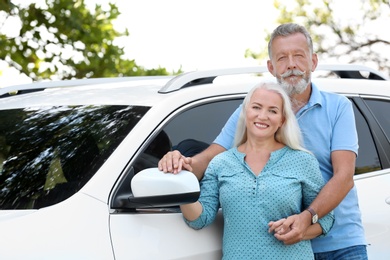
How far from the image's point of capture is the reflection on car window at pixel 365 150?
518 centimetres

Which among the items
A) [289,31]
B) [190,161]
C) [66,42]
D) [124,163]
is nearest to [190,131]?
[190,161]

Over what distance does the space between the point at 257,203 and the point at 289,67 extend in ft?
2.50

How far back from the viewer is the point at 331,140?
4.68 metres

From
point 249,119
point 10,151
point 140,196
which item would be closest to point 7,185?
point 10,151

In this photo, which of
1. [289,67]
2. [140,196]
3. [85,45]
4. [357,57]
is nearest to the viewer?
[140,196]

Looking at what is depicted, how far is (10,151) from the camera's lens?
4887 mm

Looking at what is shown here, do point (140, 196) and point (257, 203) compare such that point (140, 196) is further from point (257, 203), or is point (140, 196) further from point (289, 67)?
point (289, 67)

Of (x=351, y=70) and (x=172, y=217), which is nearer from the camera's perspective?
(x=172, y=217)

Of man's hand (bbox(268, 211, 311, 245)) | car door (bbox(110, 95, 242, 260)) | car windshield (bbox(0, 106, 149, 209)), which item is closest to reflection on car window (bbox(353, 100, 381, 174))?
car door (bbox(110, 95, 242, 260))

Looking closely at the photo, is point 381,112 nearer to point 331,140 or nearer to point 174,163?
point 331,140

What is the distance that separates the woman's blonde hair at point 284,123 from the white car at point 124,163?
0.24 metres

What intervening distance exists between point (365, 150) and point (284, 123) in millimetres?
835

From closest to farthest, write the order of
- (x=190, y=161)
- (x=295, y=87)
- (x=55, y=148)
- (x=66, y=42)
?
(x=190, y=161) → (x=55, y=148) → (x=295, y=87) → (x=66, y=42)

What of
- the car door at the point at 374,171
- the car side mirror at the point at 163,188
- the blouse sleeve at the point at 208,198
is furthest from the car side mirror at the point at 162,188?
the car door at the point at 374,171
